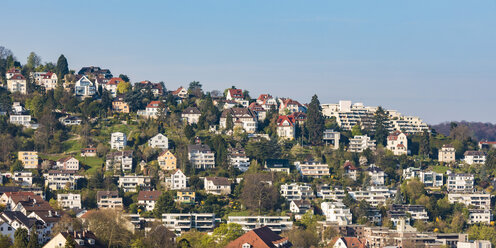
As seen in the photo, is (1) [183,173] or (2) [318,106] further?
(2) [318,106]

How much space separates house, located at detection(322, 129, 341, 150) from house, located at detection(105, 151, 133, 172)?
23.0 meters

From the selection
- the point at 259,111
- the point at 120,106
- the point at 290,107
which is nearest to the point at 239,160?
the point at 259,111

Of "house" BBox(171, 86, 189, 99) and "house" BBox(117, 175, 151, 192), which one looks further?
"house" BBox(171, 86, 189, 99)

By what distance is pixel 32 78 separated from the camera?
11200cm

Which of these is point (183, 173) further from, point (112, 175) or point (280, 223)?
point (280, 223)

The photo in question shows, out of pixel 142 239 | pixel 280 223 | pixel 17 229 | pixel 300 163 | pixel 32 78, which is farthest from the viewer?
pixel 32 78

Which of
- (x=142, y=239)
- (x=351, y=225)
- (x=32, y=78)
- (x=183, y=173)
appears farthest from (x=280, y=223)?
(x=32, y=78)

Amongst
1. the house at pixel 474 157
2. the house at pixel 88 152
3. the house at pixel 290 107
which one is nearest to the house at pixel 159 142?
the house at pixel 88 152

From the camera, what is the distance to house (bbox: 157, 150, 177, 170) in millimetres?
91062

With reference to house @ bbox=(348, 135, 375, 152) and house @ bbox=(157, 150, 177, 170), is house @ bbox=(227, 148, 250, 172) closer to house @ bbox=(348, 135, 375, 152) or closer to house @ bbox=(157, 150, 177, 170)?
house @ bbox=(157, 150, 177, 170)

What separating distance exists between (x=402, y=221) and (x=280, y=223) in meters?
10.7

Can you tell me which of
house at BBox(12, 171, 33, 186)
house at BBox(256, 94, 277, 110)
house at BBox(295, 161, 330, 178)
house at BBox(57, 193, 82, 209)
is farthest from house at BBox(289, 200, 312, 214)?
house at BBox(256, 94, 277, 110)

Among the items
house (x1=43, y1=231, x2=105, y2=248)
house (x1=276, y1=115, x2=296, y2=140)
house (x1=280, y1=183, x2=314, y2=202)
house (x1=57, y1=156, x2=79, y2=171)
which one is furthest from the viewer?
house (x1=276, y1=115, x2=296, y2=140)

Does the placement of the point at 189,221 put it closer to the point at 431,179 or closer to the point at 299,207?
the point at 299,207
